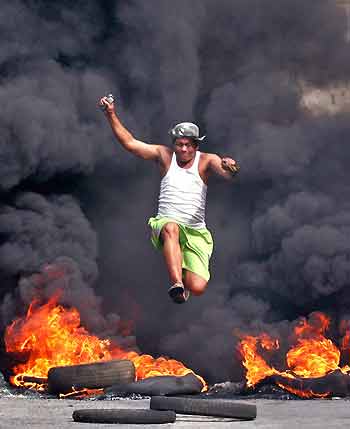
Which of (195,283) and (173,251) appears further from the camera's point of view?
(195,283)

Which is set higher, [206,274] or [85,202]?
[85,202]

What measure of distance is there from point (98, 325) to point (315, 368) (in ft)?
23.4

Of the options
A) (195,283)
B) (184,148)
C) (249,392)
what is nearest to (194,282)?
(195,283)

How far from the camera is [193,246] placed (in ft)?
31.3

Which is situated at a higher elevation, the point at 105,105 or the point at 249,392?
the point at 105,105

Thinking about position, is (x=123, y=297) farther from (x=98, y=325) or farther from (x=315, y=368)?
(x=315, y=368)

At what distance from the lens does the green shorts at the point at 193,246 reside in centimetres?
946

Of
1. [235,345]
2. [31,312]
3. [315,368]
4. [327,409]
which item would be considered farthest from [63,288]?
[327,409]

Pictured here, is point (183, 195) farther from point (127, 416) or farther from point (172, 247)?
point (127, 416)

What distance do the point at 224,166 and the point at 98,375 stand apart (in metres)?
9.49

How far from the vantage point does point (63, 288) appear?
26234 mm

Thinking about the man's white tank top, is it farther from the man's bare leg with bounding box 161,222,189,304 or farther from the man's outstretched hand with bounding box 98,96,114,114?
the man's outstretched hand with bounding box 98,96,114,114

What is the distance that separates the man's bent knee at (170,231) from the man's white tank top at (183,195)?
129 mm

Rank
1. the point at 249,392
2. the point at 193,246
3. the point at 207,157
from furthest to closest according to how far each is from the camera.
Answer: the point at 249,392, the point at 193,246, the point at 207,157
